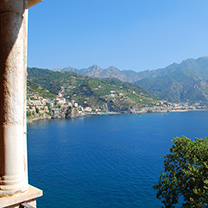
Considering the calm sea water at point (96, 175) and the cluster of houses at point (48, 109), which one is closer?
the calm sea water at point (96, 175)

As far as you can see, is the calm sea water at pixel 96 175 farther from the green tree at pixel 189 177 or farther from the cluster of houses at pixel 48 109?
the cluster of houses at pixel 48 109

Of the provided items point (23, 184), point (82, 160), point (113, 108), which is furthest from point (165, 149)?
point (113, 108)

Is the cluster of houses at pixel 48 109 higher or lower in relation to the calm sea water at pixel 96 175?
higher

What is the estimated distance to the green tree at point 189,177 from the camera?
10.3 metres

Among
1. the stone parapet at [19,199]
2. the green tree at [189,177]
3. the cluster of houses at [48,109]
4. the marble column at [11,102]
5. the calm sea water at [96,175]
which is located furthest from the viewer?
the cluster of houses at [48,109]

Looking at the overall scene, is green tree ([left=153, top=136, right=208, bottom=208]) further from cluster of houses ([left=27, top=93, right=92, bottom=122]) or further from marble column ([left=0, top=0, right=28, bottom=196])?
cluster of houses ([left=27, top=93, right=92, bottom=122])

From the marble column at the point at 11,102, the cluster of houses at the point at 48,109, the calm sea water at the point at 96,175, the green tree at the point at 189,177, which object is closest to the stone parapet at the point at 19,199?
the marble column at the point at 11,102

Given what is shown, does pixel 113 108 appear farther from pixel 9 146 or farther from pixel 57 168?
pixel 9 146

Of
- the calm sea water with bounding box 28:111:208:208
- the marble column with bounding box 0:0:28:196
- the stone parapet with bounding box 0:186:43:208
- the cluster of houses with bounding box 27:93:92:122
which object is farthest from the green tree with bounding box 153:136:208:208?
the cluster of houses with bounding box 27:93:92:122

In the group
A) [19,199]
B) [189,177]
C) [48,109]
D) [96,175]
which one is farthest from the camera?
[48,109]

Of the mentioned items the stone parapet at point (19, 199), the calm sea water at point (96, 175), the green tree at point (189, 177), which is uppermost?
the stone parapet at point (19, 199)

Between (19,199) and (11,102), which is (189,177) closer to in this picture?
(19,199)

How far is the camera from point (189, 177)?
438 inches

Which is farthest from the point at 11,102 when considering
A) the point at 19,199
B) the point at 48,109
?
the point at 48,109
